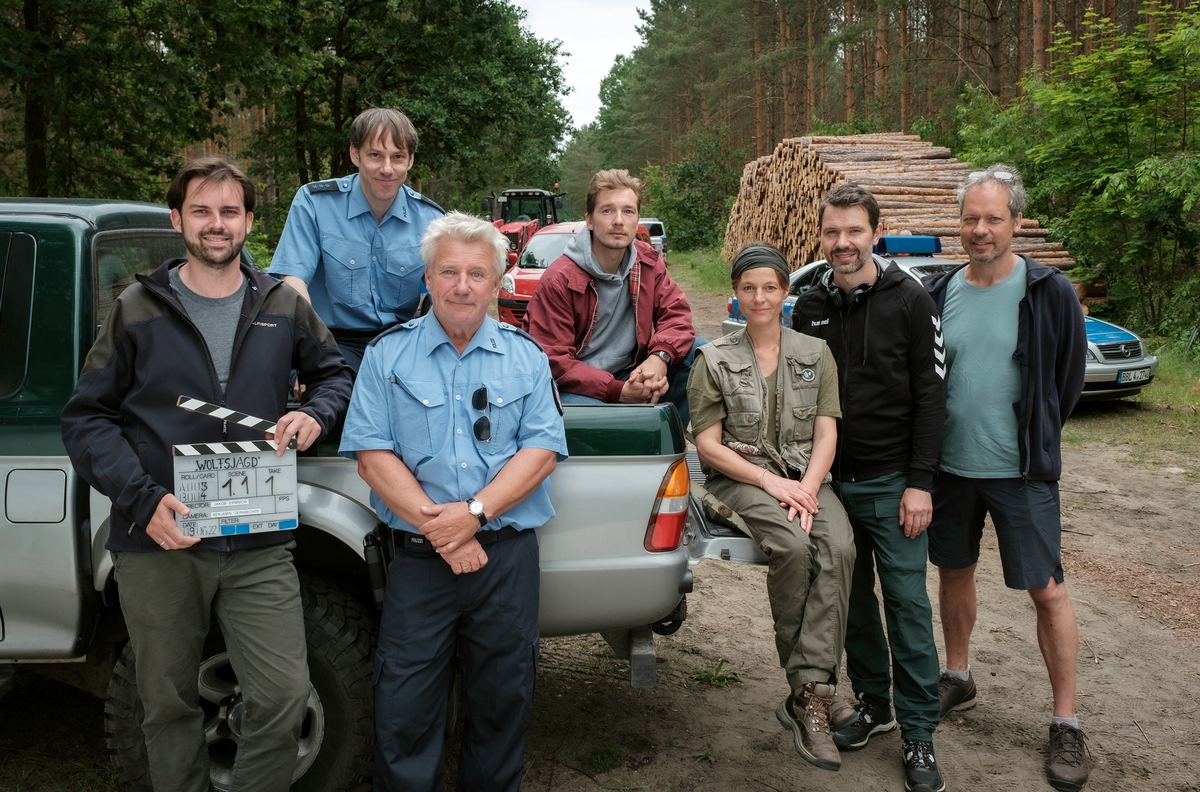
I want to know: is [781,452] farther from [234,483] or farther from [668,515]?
[234,483]

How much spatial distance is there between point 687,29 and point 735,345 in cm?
4811

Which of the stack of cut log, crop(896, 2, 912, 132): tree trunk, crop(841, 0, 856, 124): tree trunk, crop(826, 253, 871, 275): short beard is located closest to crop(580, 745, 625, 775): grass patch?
crop(826, 253, 871, 275): short beard

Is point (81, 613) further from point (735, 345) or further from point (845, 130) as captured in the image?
point (845, 130)

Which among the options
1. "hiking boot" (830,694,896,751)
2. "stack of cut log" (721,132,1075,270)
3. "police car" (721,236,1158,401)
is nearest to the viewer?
"hiking boot" (830,694,896,751)

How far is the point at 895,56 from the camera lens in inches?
1404

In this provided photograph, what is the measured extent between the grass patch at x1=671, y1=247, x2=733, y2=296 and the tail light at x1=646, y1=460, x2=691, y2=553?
18099mm

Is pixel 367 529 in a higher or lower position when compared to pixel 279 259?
lower

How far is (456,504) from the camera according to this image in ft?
9.11

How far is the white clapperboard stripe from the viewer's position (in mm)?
2656

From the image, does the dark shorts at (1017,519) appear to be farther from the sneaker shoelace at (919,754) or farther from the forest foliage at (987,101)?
the forest foliage at (987,101)

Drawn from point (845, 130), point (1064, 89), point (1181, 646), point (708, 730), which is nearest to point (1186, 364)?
point (1064, 89)

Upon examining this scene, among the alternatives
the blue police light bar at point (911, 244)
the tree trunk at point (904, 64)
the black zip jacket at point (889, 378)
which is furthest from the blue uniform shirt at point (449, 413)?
the tree trunk at point (904, 64)

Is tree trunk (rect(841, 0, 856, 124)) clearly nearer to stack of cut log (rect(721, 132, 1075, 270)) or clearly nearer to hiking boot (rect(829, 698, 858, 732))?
stack of cut log (rect(721, 132, 1075, 270))

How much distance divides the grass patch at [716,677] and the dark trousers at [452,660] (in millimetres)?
1706
